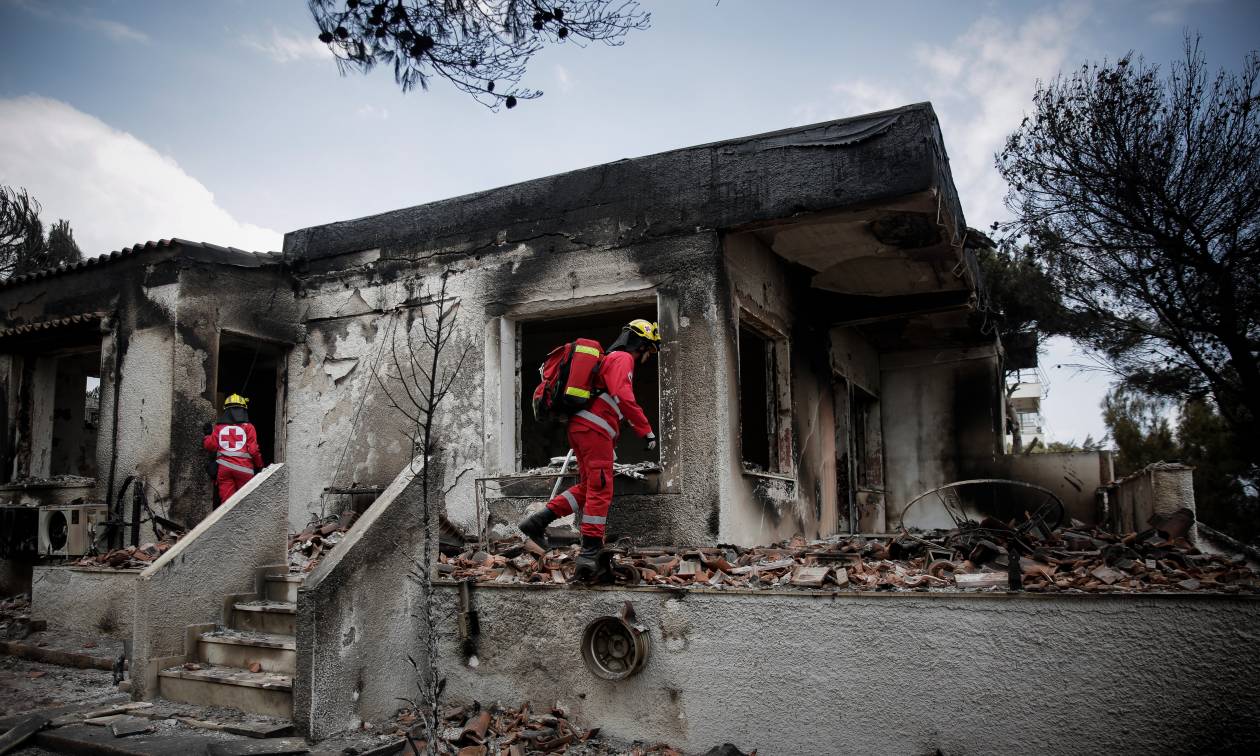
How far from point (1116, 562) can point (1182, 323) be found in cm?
810

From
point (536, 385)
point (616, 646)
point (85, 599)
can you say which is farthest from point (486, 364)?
point (536, 385)

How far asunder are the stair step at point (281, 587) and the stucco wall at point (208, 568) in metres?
0.11

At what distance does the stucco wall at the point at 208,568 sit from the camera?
6066mm

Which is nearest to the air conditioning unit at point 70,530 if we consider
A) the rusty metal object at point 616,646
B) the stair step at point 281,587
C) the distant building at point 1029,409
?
the stair step at point 281,587

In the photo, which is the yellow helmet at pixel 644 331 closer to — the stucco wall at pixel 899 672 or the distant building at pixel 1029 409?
the stucco wall at pixel 899 672

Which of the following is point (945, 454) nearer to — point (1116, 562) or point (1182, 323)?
point (1182, 323)

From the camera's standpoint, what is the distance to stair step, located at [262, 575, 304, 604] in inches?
269

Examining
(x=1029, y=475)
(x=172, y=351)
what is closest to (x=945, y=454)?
(x=1029, y=475)

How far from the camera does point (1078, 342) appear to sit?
13.1 metres

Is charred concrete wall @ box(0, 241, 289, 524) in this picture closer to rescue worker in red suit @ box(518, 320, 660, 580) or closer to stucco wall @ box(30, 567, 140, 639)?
stucco wall @ box(30, 567, 140, 639)

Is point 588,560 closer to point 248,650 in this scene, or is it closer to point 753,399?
point 248,650

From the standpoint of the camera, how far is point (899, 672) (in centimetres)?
466

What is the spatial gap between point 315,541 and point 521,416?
89.7 inches

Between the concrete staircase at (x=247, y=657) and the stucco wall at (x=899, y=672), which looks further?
the concrete staircase at (x=247, y=657)
